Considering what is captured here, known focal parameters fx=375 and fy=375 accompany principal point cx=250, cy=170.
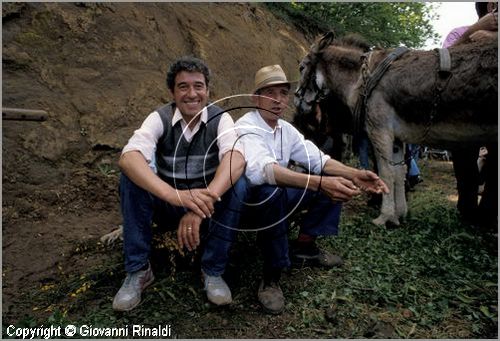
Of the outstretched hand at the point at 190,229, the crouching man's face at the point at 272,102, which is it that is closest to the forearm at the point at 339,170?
the crouching man's face at the point at 272,102

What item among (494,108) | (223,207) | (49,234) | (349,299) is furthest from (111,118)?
(494,108)

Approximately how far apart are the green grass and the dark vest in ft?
2.05

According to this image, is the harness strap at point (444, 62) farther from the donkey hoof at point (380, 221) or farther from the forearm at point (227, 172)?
the forearm at point (227, 172)

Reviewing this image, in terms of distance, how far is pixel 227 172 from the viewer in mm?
2572

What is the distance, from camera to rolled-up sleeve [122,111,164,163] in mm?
2641

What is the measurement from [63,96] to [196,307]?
148 inches

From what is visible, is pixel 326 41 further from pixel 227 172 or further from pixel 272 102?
pixel 227 172

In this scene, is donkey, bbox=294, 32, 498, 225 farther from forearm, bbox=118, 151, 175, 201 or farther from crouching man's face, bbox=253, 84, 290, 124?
forearm, bbox=118, 151, 175, 201

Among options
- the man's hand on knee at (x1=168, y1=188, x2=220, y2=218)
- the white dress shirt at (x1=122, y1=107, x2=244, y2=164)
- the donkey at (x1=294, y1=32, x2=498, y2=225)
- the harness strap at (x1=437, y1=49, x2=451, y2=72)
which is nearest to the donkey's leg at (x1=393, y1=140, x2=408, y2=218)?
the donkey at (x1=294, y1=32, x2=498, y2=225)

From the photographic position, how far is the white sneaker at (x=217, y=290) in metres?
2.64

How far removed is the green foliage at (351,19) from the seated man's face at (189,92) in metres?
8.45

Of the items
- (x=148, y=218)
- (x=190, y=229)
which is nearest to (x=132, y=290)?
(x=148, y=218)

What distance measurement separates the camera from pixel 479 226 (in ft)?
14.3

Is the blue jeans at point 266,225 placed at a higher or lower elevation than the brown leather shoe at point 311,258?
higher
